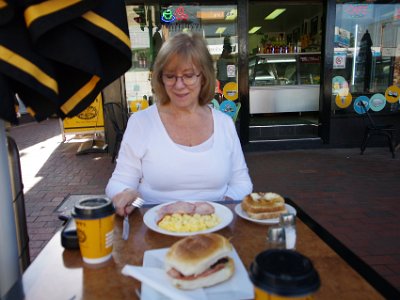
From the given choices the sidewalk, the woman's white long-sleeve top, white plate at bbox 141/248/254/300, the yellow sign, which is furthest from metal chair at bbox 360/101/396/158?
white plate at bbox 141/248/254/300

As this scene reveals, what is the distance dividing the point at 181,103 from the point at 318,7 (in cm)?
957

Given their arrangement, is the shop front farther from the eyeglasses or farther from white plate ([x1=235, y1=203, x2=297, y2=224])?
white plate ([x1=235, y1=203, x2=297, y2=224])

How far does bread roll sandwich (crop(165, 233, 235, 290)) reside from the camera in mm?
999

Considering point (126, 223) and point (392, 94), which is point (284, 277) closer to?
point (126, 223)

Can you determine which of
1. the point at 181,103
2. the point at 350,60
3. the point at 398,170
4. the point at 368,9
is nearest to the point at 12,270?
the point at 181,103

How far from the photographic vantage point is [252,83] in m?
8.91

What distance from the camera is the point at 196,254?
1.02 meters

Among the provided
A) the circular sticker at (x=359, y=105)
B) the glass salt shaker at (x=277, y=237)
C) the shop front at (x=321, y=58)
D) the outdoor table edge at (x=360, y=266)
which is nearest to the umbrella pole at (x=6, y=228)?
the glass salt shaker at (x=277, y=237)

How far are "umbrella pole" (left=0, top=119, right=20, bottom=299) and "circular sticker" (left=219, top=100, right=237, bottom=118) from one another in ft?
19.6

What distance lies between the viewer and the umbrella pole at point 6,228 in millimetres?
1232

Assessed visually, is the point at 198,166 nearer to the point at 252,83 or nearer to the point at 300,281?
the point at 300,281

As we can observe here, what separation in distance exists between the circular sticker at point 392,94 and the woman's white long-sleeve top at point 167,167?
252 inches

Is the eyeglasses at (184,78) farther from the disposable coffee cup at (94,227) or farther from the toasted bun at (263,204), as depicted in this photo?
the disposable coffee cup at (94,227)

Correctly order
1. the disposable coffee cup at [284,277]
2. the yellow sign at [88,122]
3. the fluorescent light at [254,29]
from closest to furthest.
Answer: the disposable coffee cup at [284,277], the yellow sign at [88,122], the fluorescent light at [254,29]
